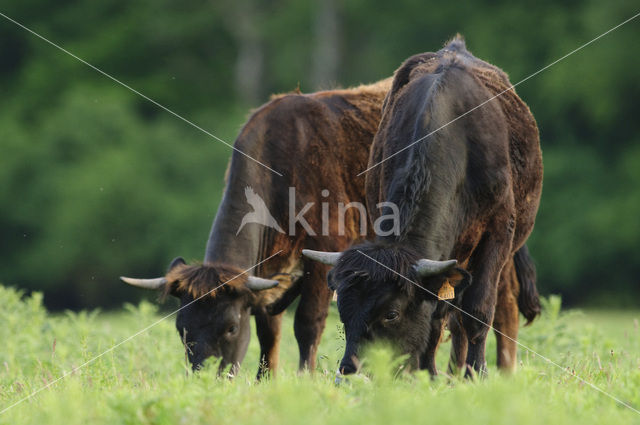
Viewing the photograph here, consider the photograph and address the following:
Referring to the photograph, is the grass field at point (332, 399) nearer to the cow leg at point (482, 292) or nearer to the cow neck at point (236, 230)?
the cow leg at point (482, 292)

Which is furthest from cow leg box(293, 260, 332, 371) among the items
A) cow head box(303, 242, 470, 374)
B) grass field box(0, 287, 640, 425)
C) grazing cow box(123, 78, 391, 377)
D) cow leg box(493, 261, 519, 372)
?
cow head box(303, 242, 470, 374)

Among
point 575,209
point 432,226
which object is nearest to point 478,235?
point 432,226

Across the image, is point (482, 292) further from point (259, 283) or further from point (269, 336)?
point (269, 336)

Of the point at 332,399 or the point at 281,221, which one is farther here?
the point at 281,221

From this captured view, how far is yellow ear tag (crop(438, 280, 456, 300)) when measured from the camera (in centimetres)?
605

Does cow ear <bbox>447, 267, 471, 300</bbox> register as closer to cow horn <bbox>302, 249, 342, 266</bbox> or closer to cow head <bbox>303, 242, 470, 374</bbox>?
cow head <bbox>303, 242, 470, 374</bbox>

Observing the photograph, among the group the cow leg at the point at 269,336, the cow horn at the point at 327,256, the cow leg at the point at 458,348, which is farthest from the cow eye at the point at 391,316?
the cow leg at the point at 269,336

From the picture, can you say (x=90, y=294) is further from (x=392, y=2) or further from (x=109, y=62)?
(x=392, y=2)

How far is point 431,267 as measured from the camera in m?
5.89

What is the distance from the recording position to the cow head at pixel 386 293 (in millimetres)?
5742

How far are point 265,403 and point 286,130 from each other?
4.42 metres

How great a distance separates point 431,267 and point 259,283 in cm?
203

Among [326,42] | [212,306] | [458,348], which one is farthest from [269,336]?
[326,42]

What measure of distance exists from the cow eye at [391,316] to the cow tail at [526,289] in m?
3.26
